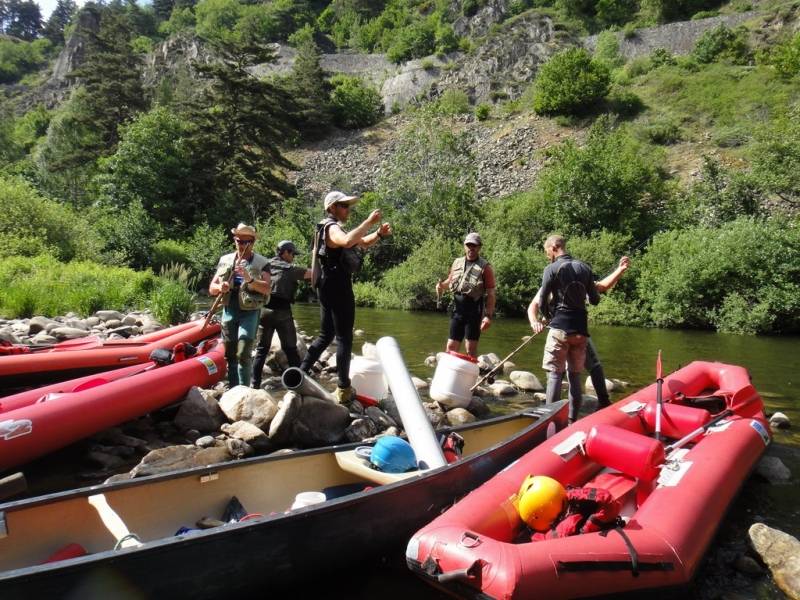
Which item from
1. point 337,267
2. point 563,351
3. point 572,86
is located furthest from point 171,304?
point 572,86

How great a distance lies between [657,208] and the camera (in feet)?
89.1

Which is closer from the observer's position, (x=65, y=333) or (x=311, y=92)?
(x=65, y=333)

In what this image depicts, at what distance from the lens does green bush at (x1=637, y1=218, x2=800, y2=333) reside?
1695cm

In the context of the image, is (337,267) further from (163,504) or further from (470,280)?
(163,504)

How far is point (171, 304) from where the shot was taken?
1160 centimetres

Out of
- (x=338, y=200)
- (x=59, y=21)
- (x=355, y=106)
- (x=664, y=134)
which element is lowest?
(x=338, y=200)

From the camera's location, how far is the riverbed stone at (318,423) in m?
5.06

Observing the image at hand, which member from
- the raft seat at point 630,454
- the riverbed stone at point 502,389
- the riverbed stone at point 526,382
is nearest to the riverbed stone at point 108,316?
the riverbed stone at point 502,389

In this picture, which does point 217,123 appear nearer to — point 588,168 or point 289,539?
point 588,168

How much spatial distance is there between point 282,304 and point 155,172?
1240 inches

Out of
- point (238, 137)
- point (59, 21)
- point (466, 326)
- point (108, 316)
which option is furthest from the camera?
point (59, 21)

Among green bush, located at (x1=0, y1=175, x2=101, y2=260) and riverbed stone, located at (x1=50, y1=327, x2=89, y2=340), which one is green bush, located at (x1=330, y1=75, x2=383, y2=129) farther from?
riverbed stone, located at (x1=50, y1=327, x2=89, y2=340)

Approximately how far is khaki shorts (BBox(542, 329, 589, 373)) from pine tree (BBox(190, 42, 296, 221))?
3191 cm

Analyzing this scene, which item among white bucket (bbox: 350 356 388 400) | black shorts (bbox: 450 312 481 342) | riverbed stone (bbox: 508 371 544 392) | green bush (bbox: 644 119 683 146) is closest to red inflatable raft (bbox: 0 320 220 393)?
white bucket (bbox: 350 356 388 400)
